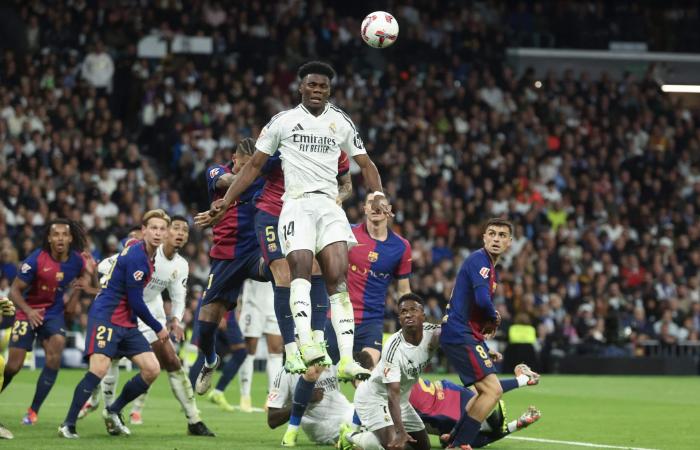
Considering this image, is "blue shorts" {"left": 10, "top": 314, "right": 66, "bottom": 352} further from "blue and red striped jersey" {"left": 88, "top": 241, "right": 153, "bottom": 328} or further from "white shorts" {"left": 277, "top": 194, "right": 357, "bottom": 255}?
"white shorts" {"left": 277, "top": 194, "right": 357, "bottom": 255}

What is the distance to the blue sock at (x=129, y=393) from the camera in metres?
13.6

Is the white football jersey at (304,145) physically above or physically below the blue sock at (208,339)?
above

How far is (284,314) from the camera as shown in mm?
12234

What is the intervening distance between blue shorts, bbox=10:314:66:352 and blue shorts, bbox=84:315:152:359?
1.52 m

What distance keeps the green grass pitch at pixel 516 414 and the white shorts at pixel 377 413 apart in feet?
2.97

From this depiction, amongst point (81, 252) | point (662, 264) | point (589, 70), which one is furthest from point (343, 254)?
point (589, 70)

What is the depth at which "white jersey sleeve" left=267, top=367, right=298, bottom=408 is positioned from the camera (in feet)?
42.3

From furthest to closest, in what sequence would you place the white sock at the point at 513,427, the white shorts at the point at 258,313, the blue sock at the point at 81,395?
the white shorts at the point at 258,313 → the blue sock at the point at 81,395 → the white sock at the point at 513,427

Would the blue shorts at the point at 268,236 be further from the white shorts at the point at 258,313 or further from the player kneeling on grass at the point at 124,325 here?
the white shorts at the point at 258,313

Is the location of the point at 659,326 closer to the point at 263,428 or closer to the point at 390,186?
the point at 390,186

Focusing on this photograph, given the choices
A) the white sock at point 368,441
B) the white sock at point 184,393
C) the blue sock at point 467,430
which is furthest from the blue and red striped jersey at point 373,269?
the white sock at point 368,441

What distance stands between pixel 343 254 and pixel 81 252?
4.88 meters

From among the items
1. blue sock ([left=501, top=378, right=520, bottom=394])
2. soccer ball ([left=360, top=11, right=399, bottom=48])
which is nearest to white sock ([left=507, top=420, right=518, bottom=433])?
blue sock ([left=501, top=378, right=520, bottom=394])

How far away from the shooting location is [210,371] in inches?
568
